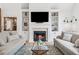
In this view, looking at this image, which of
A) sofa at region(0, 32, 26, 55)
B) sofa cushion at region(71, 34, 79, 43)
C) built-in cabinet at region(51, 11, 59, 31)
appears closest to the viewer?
sofa at region(0, 32, 26, 55)

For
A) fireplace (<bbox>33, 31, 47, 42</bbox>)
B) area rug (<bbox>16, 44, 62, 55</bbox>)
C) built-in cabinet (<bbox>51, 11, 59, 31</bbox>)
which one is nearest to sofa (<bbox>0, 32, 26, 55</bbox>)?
area rug (<bbox>16, 44, 62, 55</bbox>)

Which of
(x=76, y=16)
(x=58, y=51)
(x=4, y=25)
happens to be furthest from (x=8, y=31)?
(x=76, y=16)

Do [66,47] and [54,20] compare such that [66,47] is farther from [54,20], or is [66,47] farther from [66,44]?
[54,20]

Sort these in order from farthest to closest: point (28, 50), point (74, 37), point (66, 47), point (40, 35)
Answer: point (40, 35)
point (28, 50)
point (74, 37)
point (66, 47)

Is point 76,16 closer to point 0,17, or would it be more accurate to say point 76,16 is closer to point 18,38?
point 18,38

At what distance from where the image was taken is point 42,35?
19.0 feet

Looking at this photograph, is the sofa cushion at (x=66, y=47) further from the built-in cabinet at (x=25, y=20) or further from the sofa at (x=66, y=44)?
the built-in cabinet at (x=25, y=20)

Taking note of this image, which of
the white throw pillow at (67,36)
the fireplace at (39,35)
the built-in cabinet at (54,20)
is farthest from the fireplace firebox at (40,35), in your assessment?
the white throw pillow at (67,36)

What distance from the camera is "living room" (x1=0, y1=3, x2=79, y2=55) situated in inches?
203

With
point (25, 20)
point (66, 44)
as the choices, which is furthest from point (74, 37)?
point (25, 20)

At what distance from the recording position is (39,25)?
588 centimetres

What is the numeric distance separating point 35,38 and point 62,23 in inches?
45.0

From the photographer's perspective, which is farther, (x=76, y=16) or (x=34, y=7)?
(x=34, y=7)

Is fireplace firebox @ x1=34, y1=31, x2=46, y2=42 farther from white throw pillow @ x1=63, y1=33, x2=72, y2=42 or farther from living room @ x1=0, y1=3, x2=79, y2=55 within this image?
white throw pillow @ x1=63, y1=33, x2=72, y2=42
